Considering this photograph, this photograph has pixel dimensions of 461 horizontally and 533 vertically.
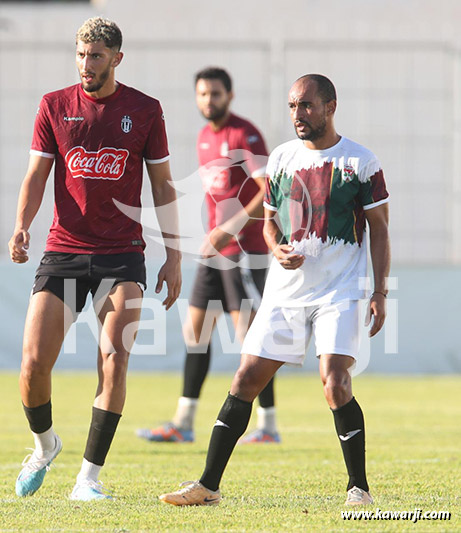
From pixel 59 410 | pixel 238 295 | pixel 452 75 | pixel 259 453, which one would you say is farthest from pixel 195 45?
pixel 259 453

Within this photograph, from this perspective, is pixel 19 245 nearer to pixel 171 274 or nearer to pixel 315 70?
pixel 171 274

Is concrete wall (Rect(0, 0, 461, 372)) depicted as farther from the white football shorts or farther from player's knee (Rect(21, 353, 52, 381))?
the white football shorts

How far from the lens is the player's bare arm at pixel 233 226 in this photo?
8297 millimetres

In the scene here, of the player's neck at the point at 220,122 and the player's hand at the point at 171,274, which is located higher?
the player's neck at the point at 220,122

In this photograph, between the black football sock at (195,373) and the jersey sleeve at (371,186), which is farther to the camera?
the black football sock at (195,373)

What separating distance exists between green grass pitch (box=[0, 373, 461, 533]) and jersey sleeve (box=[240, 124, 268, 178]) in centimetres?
204

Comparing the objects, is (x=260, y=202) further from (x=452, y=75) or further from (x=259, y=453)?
(x=452, y=75)

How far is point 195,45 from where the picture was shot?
1628 centimetres

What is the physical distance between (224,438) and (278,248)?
0.97 metres

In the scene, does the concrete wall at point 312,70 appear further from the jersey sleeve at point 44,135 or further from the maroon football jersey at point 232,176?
the jersey sleeve at point 44,135

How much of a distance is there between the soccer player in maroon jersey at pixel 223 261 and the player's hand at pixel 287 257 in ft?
9.59

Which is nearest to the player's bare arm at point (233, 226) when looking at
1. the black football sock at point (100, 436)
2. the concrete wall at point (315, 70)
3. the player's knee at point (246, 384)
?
the black football sock at point (100, 436)

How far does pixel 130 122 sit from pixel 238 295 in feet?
10.3

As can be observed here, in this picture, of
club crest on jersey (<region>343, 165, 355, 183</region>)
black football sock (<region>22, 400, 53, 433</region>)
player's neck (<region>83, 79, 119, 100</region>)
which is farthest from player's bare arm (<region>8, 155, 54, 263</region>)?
club crest on jersey (<region>343, 165, 355, 183</region>)
